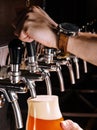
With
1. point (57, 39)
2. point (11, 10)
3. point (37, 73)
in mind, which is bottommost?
point (37, 73)

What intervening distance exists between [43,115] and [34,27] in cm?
27

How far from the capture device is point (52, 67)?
1.35m

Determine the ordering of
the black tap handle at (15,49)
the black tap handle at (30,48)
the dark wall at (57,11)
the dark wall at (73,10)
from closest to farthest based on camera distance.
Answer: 1. the black tap handle at (15,49)
2. the black tap handle at (30,48)
3. the dark wall at (57,11)
4. the dark wall at (73,10)

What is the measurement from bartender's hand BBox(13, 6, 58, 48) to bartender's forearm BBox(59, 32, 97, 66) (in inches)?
2.2

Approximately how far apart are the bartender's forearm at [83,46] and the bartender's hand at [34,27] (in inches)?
2.2

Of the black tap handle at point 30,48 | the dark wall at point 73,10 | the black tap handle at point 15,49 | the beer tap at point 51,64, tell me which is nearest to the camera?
the black tap handle at point 15,49

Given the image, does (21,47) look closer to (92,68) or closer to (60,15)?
(60,15)

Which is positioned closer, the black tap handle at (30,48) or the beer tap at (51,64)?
the black tap handle at (30,48)

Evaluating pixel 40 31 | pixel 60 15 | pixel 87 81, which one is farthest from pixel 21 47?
pixel 87 81

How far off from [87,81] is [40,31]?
7.30 ft

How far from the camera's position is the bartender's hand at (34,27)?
99 cm

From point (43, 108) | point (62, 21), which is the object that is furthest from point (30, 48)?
point (62, 21)

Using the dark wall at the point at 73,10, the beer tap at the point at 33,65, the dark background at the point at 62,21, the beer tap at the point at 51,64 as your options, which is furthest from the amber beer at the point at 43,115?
the dark wall at the point at 73,10

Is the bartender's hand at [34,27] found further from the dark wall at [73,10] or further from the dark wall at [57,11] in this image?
the dark wall at [73,10]
